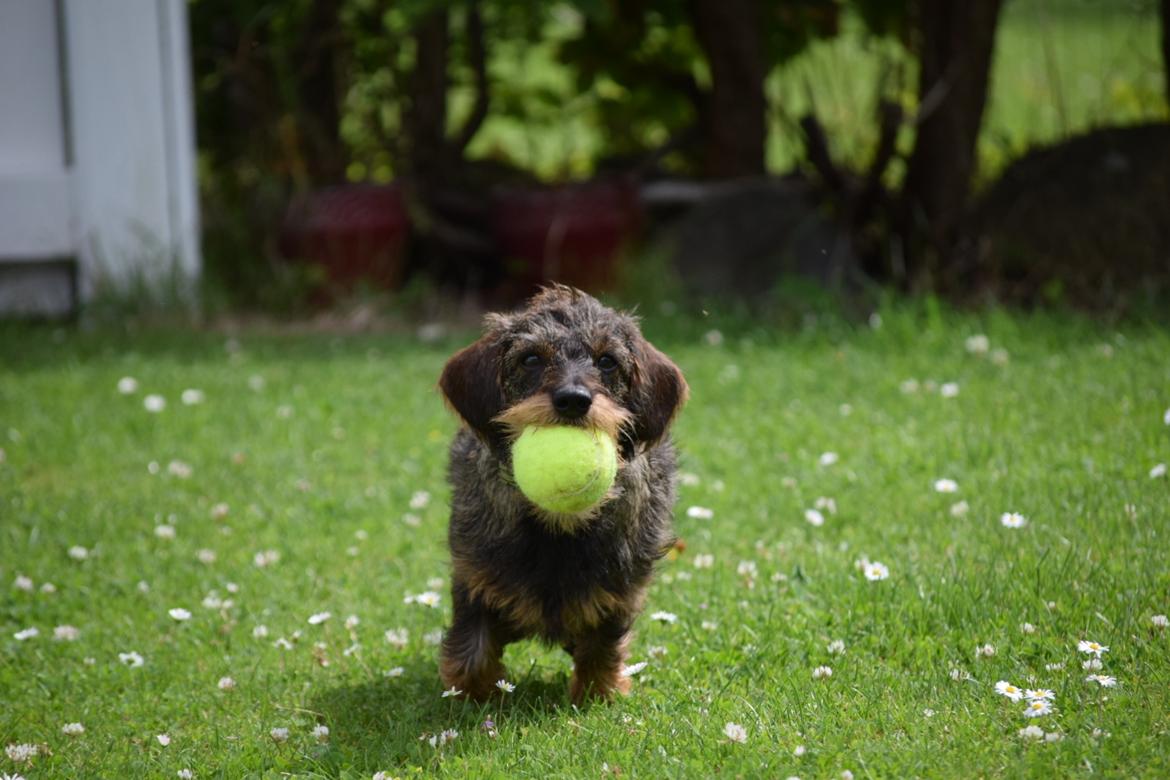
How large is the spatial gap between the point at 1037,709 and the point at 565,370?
1531 mm

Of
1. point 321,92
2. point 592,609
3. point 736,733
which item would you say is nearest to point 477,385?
point 592,609

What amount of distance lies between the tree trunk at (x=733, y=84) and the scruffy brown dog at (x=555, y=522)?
243 inches

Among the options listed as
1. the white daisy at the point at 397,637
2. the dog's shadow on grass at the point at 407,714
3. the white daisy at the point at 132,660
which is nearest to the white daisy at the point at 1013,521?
the dog's shadow on grass at the point at 407,714

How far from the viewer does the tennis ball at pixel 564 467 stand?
3.19 meters

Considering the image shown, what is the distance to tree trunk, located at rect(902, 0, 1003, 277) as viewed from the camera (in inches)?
342

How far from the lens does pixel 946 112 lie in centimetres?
880

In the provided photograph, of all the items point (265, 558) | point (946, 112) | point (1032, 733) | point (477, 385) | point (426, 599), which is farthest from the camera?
point (946, 112)

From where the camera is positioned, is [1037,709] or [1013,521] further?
[1013,521]

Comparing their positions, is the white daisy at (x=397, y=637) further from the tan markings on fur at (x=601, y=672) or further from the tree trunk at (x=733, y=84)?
the tree trunk at (x=733, y=84)

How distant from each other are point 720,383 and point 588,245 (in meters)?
2.57

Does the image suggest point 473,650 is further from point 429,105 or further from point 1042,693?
point 429,105

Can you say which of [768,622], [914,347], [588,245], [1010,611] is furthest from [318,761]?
[588,245]

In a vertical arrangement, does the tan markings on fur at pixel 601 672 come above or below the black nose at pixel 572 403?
below

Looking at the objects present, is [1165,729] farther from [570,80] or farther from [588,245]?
[570,80]
